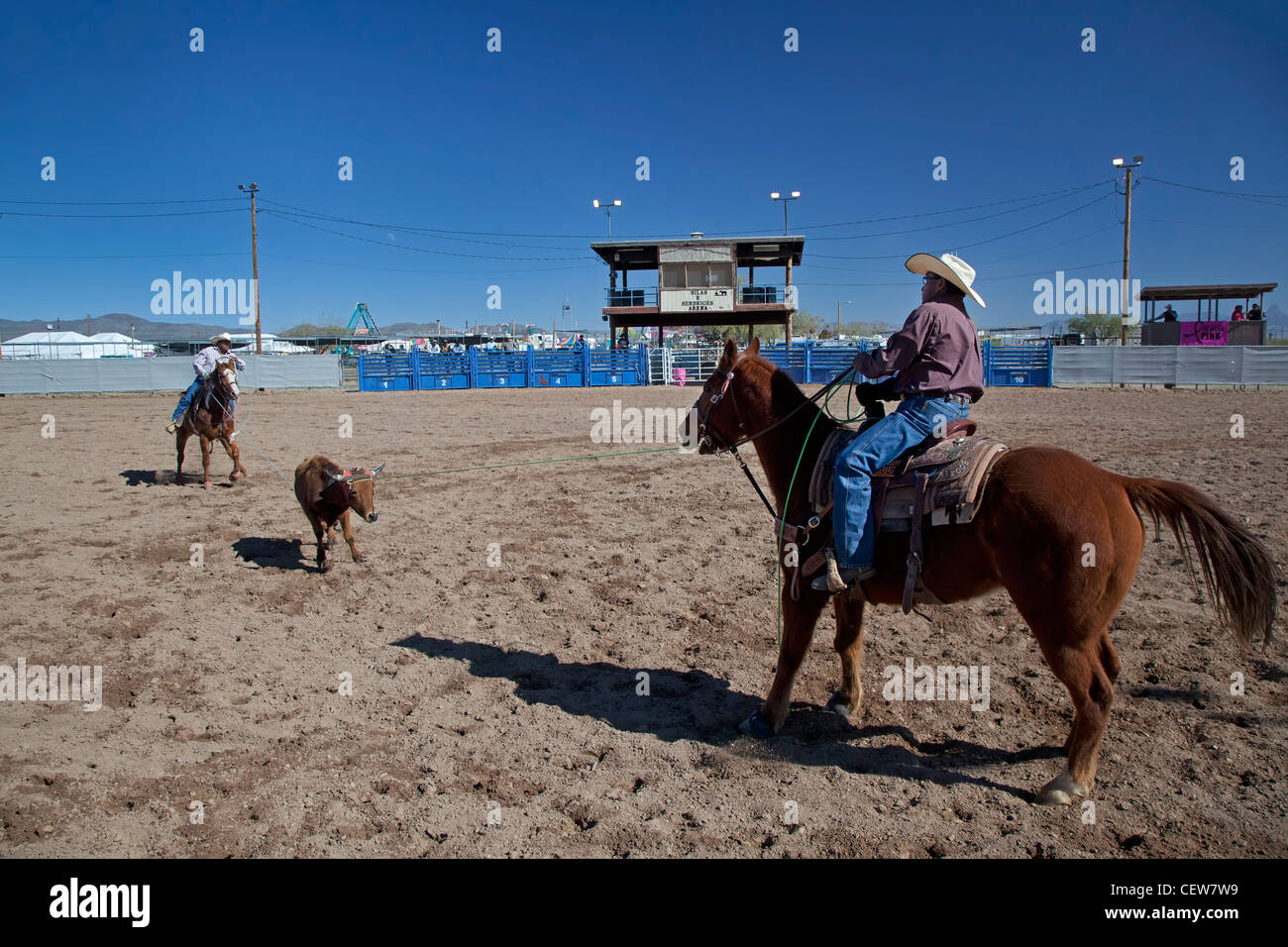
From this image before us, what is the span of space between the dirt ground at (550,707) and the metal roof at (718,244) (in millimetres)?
38870

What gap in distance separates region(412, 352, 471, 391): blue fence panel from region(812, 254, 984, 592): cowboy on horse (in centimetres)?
3213

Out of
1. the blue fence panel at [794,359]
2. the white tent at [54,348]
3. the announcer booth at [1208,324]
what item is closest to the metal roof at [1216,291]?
the announcer booth at [1208,324]

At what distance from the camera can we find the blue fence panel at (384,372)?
33.2 metres

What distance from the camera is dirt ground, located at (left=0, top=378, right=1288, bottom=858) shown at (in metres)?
3.23

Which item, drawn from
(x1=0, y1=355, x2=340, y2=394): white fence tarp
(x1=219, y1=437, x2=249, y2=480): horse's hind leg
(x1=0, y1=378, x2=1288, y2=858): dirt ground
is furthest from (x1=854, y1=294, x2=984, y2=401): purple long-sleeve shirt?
(x1=0, y1=355, x2=340, y2=394): white fence tarp

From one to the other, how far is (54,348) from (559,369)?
37.7 m

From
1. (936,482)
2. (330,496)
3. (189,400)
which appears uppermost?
(189,400)

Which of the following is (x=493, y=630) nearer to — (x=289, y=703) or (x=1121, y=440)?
(x=289, y=703)

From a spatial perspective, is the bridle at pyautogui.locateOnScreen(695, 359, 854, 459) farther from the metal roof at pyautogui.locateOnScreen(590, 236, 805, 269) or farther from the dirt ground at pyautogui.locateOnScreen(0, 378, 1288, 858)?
the metal roof at pyautogui.locateOnScreen(590, 236, 805, 269)

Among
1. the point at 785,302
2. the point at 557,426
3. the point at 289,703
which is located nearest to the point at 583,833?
the point at 289,703

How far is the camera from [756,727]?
13.4 ft

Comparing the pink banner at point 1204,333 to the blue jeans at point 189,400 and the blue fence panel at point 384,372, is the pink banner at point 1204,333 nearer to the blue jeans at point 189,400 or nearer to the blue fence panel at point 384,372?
the blue fence panel at point 384,372

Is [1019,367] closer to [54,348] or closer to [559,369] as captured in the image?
[559,369]

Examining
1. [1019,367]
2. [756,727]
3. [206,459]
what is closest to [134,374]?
[206,459]
